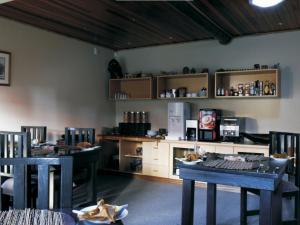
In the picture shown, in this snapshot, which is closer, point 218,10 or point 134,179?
point 218,10

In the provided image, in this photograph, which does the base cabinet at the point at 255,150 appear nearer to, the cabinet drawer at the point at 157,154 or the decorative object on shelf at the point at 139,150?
the cabinet drawer at the point at 157,154

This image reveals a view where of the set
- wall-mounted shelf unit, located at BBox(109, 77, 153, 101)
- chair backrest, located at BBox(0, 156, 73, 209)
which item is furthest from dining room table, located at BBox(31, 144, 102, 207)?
wall-mounted shelf unit, located at BBox(109, 77, 153, 101)

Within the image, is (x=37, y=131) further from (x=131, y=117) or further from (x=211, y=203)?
(x=211, y=203)

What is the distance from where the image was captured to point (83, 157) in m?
2.87

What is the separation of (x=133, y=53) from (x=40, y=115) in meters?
2.27

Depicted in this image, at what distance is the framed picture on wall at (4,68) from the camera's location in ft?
13.0

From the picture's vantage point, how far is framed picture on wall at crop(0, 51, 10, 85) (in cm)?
396

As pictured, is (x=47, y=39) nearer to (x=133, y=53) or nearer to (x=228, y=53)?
(x=133, y=53)

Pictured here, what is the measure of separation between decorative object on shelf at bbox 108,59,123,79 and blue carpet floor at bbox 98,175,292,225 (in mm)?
2027

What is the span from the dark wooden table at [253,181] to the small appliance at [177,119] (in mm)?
2378

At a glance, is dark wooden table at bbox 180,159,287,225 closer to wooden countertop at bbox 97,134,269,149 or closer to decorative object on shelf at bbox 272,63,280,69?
wooden countertop at bbox 97,134,269,149

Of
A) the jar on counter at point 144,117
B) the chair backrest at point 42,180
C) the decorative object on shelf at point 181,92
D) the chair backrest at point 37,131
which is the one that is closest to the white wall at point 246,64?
the jar on counter at point 144,117

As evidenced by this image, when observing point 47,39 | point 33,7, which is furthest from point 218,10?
point 47,39

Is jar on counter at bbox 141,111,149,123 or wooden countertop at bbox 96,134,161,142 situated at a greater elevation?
jar on counter at bbox 141,111,149,123
